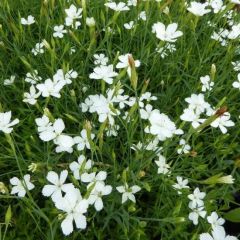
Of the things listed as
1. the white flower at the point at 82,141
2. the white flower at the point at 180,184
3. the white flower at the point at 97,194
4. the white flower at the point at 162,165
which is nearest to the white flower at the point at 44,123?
the white flower at the point at 82,141

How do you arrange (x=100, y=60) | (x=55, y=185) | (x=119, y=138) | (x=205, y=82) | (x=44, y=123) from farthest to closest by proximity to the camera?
(x=100, y=60) < (x=205, y=82) < (x=119, y=138) < (x=44, y=123) < (x=55, y=185)

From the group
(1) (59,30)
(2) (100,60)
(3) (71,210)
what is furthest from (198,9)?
(3) (71,210)

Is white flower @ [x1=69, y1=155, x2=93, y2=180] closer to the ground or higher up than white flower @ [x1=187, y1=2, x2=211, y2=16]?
closer to the ground

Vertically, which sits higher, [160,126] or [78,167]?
[160,126]

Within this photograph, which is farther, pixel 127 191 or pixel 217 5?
pixel 217 5

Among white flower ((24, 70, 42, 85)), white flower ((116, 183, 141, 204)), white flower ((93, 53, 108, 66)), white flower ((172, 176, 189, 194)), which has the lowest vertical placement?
white flower ((24, 70, 42, 85))

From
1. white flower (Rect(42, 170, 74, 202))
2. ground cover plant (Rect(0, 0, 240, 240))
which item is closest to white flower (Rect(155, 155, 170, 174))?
ground cover plant (Rect(0, 0, 240, 240))

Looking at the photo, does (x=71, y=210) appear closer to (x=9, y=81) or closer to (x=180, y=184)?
(x=180, y=184)

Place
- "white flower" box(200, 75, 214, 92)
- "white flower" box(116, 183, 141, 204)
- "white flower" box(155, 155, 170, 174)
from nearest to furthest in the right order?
"white flower" box(116, 183, 141, 204), "white flower" box(155, 155, 170, 174), "white flower" box(200, 75, 214, 92)

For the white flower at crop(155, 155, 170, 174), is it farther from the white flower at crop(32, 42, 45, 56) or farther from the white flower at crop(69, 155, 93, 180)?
the white flower at crop(32, 42, 45, 56)
